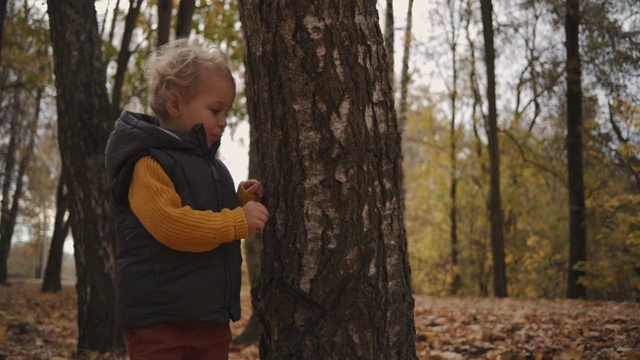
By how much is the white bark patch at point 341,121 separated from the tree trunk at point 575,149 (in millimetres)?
10801

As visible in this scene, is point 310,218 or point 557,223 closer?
point 310,218

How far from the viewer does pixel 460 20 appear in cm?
1983

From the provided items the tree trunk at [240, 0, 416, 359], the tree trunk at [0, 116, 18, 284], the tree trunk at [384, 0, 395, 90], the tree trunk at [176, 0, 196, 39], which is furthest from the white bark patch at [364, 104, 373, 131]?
the tree trunk at [0, 116, 18, 284]

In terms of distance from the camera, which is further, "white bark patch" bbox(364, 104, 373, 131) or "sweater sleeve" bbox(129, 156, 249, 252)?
"white bark patch" bbox(364, 104, 373, 131)

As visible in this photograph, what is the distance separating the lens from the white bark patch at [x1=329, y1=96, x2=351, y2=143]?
7.88ft

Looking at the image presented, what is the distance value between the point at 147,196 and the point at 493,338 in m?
4.12

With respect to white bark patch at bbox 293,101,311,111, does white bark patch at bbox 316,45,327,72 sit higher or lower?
higher

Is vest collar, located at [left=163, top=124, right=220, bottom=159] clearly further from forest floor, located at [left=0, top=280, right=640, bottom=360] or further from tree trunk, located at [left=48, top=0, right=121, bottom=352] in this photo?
tree trunk, located at [left=48, top=0, right=121, bottom=352]

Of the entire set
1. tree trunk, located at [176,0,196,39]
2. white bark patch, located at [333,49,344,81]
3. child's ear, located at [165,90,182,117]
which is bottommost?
child's ear, located at [165,90,182,117]

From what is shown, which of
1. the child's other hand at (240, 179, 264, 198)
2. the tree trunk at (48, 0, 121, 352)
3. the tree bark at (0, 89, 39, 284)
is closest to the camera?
the child's other hand at (240, 179, 264, 198)

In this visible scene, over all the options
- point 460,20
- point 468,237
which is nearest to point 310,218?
point 460,20

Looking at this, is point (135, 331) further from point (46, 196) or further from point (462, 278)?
point (46, 196)

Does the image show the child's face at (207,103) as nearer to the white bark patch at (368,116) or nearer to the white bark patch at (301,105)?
the white bark patch at (301,105)

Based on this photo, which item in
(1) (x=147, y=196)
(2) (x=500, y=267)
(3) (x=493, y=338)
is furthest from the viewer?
(2) (x=500, y=267)
